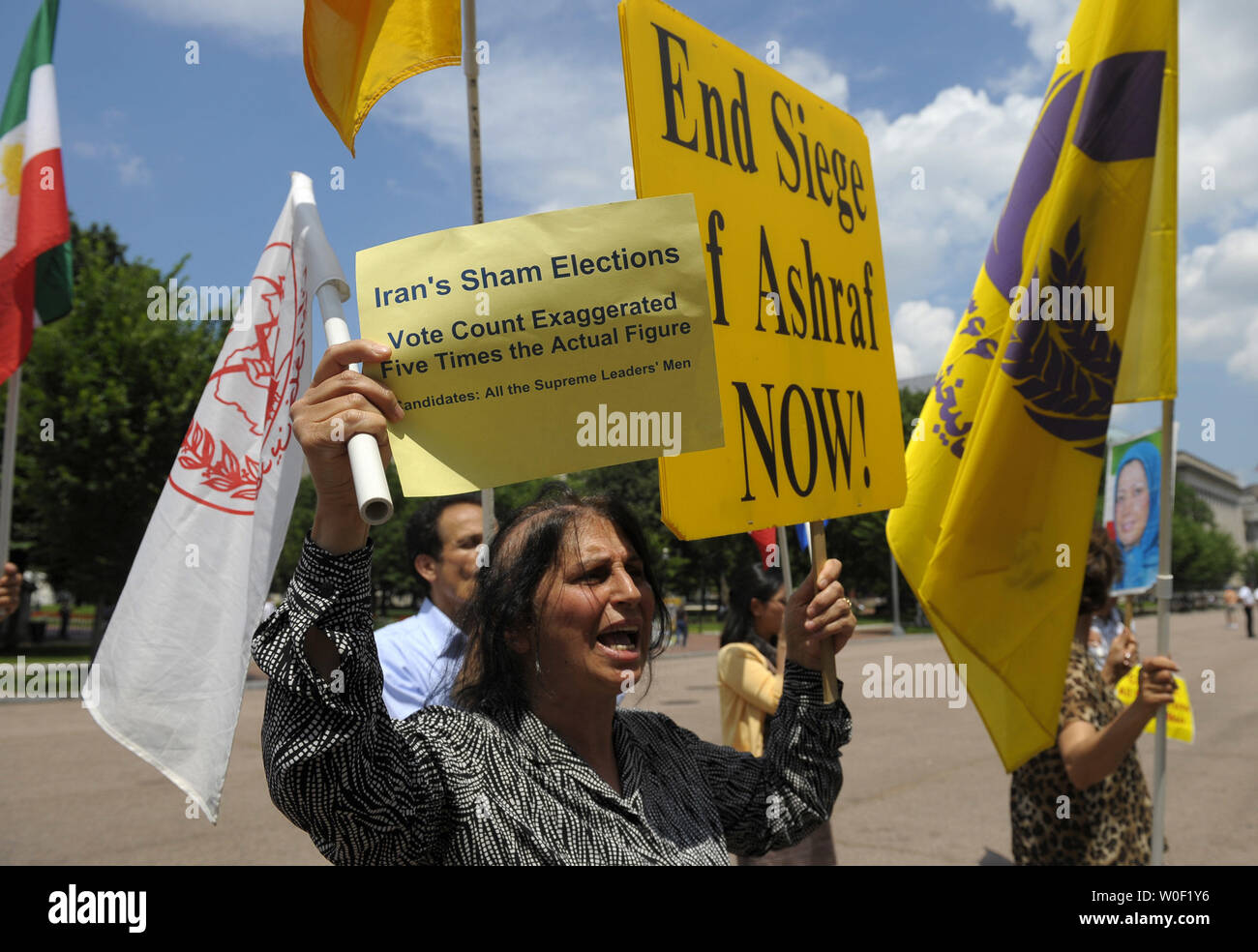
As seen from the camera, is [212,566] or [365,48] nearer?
[365,48]

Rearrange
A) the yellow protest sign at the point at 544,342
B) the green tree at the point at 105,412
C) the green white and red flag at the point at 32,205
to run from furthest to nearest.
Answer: the green tree at the point at 105,412 < the green white and red flag at the point at 32,205 < the yellow protest sign at the point at 544,342

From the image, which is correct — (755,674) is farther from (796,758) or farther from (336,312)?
(336,312)

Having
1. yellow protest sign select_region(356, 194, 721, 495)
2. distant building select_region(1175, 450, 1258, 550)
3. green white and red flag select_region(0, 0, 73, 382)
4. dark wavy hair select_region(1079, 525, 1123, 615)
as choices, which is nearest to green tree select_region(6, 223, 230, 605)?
green white and red flag select_region(0, 0, 73, 382)

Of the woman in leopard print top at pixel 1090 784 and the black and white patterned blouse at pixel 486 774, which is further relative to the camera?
the woman in leopard print top at pixel 1090 784

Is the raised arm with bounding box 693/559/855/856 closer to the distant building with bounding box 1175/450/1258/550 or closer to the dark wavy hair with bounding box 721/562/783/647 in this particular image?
the dark wavy hair with bounding box 721/562/783/647

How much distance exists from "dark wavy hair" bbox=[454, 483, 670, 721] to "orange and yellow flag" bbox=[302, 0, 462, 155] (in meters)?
0.90

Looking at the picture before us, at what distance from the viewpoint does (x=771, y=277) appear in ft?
7.57

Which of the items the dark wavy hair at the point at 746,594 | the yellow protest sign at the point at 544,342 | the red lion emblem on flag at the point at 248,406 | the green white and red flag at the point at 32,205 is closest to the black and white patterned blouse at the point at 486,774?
the yellow protest sign at the point at 544,342

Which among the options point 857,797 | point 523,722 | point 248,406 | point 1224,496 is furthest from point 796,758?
point 1224,496

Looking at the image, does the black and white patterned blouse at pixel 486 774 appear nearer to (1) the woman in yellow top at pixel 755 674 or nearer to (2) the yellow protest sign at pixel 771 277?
(2) the yellow protest sign at pixel 771 277

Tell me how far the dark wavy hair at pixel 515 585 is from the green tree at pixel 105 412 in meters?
21.2

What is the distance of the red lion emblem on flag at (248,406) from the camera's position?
8.77 feet

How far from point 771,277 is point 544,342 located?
79 centimetres
